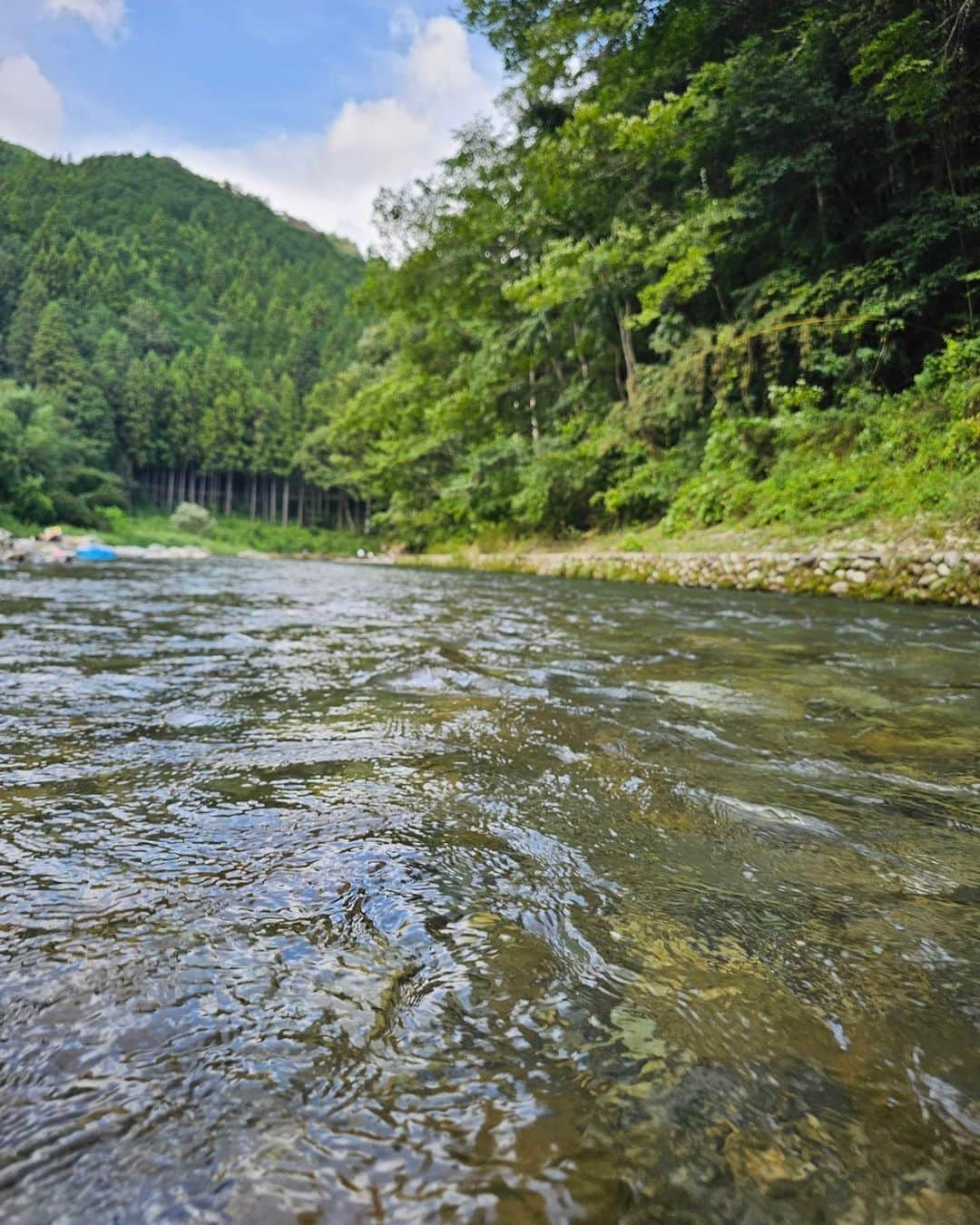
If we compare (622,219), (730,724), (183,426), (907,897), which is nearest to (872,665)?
(730,724)

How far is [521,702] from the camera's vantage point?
245 cm

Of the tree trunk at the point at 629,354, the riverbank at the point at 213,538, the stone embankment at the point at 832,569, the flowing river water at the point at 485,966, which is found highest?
the tree trunk at the point at 629,354

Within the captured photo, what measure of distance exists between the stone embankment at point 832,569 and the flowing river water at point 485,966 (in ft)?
15.3

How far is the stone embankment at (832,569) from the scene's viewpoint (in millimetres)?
6023

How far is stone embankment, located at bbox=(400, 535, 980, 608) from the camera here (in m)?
6.02

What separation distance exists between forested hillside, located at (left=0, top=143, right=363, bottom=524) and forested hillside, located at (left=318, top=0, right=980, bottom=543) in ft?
71.1

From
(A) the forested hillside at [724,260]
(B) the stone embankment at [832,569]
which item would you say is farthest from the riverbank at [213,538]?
(B) the stone embankment at [832,569]

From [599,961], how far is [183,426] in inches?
2029

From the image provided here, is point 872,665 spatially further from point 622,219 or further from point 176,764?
point 622,219

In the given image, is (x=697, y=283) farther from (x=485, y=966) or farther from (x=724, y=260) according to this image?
(x=485, y=966)

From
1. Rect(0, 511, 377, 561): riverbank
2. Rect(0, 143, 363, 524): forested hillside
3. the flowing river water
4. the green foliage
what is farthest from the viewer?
the green foliage

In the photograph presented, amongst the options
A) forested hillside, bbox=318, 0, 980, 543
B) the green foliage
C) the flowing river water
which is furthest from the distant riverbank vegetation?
the green foliage

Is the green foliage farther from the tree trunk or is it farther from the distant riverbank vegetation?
the tree trunk

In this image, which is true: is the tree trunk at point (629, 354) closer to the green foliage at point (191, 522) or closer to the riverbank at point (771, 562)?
the riverbank at point (771, 562)
